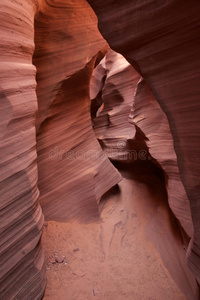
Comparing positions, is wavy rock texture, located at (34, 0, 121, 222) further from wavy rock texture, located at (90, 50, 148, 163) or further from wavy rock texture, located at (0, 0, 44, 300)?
wavy rock texture, located at (90, 50, 148, 163)

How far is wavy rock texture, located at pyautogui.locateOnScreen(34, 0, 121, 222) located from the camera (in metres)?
3.40

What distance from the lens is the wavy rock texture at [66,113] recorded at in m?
3.40

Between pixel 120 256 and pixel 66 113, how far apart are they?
245cm

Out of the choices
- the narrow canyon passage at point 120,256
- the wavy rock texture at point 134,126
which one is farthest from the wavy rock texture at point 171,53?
the wavy rock texture at point 134,126

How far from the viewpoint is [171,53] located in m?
1.56

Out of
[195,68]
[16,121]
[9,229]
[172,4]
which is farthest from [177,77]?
[9,229]

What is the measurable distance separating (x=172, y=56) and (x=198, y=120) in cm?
49

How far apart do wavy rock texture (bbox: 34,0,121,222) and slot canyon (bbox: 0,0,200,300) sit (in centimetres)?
2

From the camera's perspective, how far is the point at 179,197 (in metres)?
3.04

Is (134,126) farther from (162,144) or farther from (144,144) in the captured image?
(162,144)

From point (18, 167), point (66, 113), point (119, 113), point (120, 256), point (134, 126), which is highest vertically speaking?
point (66, 113)

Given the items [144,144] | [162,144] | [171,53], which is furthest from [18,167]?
[144,144]

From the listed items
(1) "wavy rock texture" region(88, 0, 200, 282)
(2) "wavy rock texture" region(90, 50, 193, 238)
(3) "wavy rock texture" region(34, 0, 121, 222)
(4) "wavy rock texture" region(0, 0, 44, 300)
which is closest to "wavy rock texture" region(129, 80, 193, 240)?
(2) "wavy rock texture" region(90, 50, 193, 238)

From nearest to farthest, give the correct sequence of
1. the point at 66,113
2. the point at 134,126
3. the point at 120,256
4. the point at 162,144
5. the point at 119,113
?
the point at 120,256
the point at 162,144
the point at 66,113
the point at 134,126
the point at 119,113
